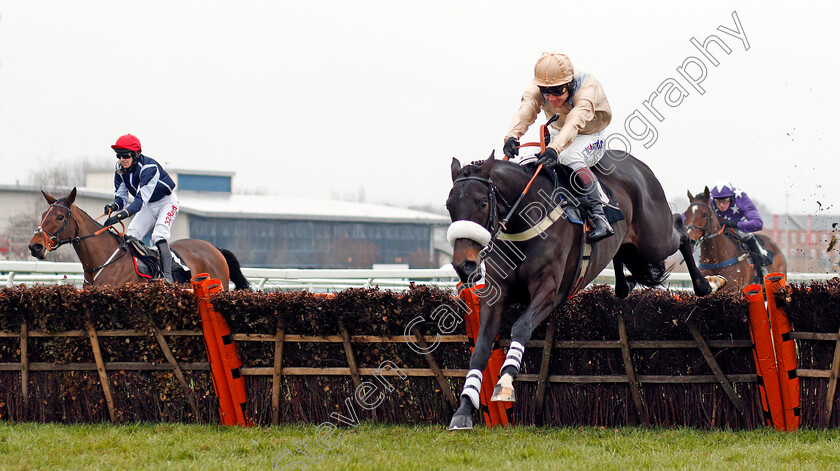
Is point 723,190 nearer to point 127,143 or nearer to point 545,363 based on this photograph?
point 545,363

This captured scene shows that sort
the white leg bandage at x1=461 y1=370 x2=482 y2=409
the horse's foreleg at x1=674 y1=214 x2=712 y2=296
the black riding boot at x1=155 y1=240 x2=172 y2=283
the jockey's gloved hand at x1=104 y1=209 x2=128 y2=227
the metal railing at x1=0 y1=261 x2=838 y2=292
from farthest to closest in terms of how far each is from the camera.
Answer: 1. the metal railing at x1=0 y1=261 x2=838 y2=292
2. the black riding boot at x1=155 y1=240 x2=172 y2=283
3. the jockey's gloved hand at x1=104 y1=209 x2=128 y2=227
4. the horse's foreleg at x1=674 y1=214 x2=712 y2=296
5. the white leg bandage at x1=461 y1=370 x2=482 y2=409

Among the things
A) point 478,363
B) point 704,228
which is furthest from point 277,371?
point 704,228

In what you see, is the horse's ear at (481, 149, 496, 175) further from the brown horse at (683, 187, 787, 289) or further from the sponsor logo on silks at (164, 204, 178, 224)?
the brown horse at (683, 187, 787, 289)

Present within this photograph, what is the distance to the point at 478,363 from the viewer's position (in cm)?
498

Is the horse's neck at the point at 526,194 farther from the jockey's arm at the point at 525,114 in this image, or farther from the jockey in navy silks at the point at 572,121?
the jockey's arm at the point at 525,114

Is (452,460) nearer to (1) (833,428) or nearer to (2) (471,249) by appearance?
(2) (471,249)

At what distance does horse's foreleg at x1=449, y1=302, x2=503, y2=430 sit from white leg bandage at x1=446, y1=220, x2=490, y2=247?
28.6 inches

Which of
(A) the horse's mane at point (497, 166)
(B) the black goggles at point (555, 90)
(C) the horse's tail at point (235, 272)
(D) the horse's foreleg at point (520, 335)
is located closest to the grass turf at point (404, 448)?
(D) the horse's foreleg at point (520, 335)

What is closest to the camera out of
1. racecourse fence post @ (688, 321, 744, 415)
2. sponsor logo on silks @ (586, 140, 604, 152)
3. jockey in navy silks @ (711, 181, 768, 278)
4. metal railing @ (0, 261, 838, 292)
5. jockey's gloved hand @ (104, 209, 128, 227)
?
racecourse fence post @ (688, 321, 744, 415)

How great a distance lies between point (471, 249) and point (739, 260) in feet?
21.8

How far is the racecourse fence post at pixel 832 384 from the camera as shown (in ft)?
16.7

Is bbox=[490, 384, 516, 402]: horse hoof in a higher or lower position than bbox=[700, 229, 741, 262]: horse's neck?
lower

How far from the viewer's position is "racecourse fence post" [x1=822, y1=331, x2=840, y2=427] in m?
5.10

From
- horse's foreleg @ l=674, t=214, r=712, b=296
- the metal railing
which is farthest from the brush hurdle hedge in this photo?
the metal railing
